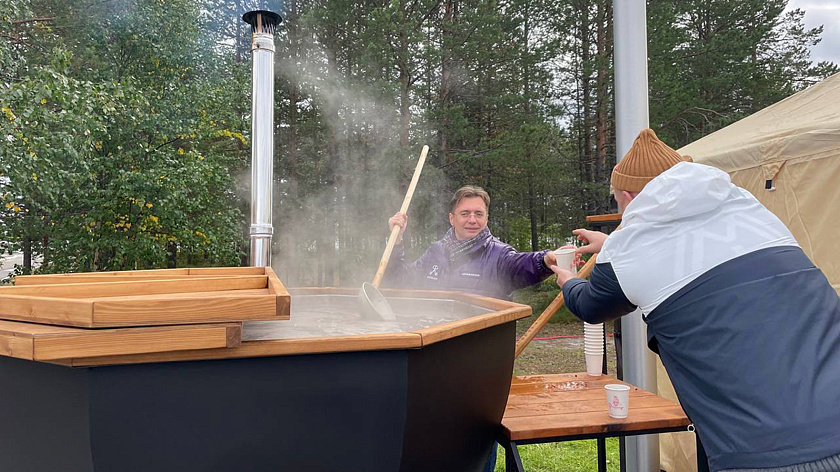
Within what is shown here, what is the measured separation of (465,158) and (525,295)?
9.83 ft

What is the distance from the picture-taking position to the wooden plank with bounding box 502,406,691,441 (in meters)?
1.75

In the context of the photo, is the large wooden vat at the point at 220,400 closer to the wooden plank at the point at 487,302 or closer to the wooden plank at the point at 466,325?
the wooden plank at the point at 466,325

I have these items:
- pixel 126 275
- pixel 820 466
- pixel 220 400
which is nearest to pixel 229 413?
pixel 220 400

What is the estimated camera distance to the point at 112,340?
1.04 meters

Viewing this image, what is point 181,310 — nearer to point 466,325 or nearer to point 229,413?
point 229,413

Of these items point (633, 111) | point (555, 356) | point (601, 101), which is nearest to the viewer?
point (633, 111)

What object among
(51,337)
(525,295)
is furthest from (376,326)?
(525,295)

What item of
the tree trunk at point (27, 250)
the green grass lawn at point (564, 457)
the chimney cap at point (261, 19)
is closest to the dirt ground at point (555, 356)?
the green grass lawn at point (564, 457)

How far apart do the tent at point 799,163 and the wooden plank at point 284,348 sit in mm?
2233

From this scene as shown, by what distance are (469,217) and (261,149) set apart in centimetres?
106

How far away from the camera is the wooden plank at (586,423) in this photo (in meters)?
1.75

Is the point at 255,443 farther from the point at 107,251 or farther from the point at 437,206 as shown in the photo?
the point at 437,206

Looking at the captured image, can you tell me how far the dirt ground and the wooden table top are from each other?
3.76m

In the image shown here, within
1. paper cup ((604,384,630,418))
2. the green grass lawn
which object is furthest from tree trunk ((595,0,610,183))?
paper cup ((604,384,630,418))
